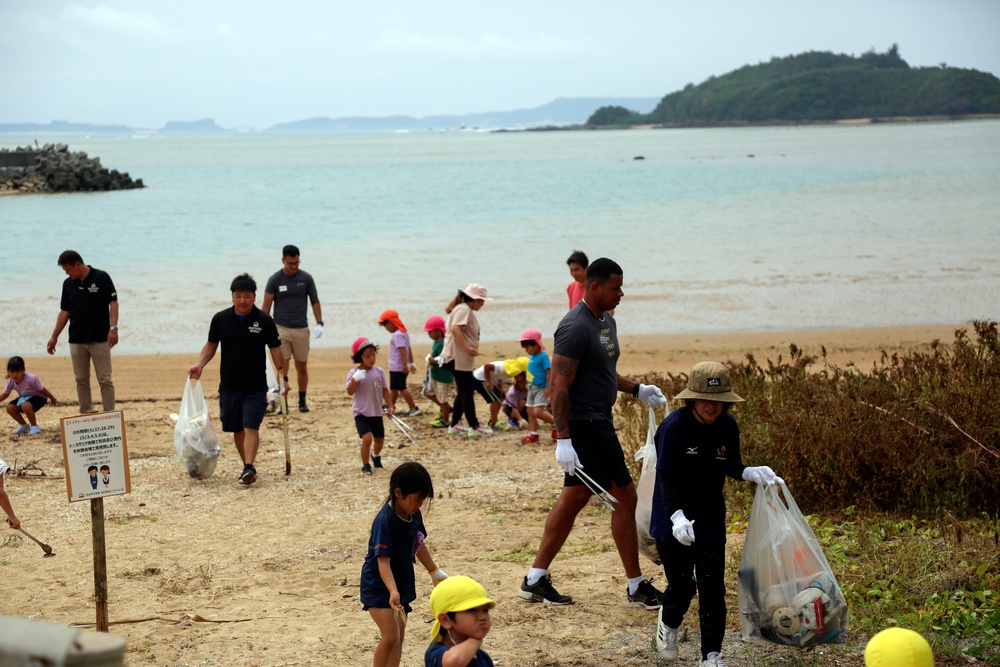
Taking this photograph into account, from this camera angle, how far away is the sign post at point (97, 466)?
5320 mm

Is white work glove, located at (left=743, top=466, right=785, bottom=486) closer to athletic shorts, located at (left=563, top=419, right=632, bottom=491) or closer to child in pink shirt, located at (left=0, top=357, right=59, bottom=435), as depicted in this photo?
athletic shorts, located at (left=563, top=419, right=632, bottom=491)

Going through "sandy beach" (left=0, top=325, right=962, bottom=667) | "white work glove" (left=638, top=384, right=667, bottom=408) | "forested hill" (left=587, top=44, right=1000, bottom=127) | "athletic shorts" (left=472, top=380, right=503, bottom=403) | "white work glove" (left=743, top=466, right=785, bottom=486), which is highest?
"forested hill" (left=587, top=44, right=1000, bottom=127)

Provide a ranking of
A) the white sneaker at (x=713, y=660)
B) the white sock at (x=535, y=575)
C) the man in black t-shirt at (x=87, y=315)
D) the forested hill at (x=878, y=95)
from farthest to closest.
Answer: the forested hill at (x=878, y=95) < the man in black t-shirt at (x=87, y=315) < the white sock at (x=535, y=575) < the white sneaker at (x=713, y=660)

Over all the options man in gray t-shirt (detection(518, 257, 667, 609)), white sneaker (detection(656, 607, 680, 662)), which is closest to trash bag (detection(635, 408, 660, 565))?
man in gray t-shirt (detection(518, 257, 667, 609))

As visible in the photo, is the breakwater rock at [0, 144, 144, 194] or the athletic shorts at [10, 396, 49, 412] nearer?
the athletic shorts at [10, 396, 49, 412]

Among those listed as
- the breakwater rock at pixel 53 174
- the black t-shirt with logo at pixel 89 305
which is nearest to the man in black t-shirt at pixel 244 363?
the black t-shirt with logo at pixel 89 305

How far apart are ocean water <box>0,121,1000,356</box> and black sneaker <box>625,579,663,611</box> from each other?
40.0 feet

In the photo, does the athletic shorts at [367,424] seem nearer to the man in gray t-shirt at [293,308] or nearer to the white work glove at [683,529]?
the man in gray t-shirt at [293,308]

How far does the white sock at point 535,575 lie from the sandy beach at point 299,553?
140 mm

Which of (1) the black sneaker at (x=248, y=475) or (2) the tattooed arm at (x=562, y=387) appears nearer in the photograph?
(2) the tattooed arm at (x=562, y=387)

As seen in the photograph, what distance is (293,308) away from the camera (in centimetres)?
1176

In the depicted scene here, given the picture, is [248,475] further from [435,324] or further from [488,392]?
[435,324]

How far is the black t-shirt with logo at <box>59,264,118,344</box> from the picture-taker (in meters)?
10.2

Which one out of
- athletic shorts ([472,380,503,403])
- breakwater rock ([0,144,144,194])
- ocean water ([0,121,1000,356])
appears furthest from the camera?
breakwater rock ([0,144,144,194])
